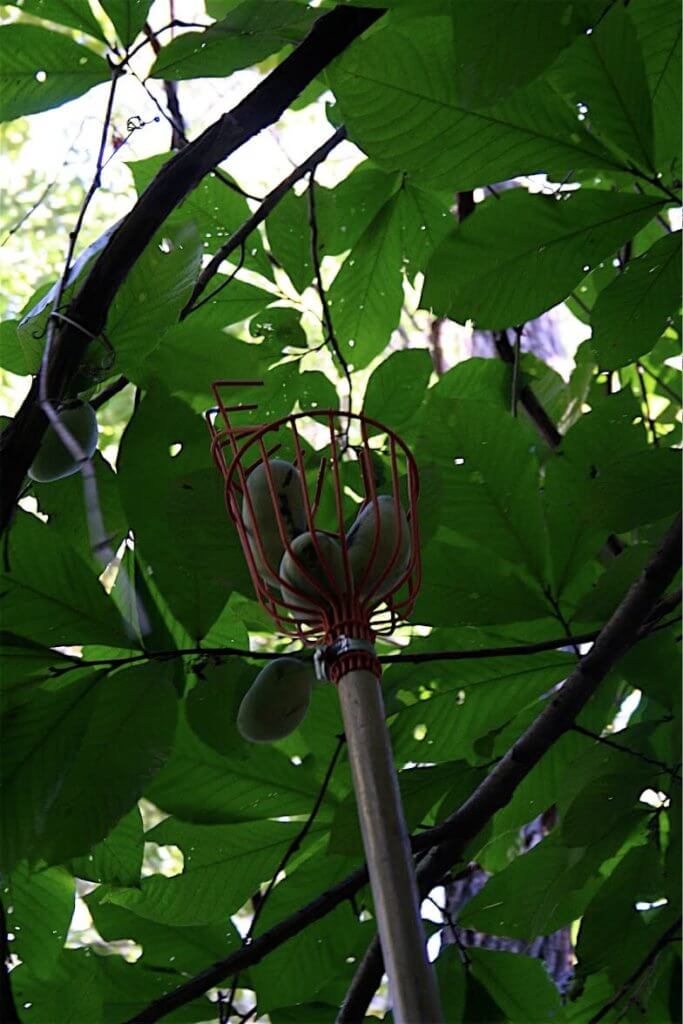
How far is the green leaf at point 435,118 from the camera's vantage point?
0.74 meters

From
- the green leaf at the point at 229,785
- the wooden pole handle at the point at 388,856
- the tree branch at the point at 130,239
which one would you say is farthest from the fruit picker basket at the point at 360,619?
the green leaf at the point at 229,785

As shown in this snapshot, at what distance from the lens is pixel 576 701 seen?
28.9 inches

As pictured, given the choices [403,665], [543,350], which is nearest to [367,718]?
[403,665]

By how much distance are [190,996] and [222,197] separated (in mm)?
708

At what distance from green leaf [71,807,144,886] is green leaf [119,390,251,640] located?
186mm

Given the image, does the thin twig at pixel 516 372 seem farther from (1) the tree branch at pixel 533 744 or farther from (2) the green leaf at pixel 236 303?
(1) the tree branch at pixel 533 744

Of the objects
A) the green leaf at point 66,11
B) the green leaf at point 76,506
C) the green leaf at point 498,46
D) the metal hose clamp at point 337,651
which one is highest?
the green leaf at point 66,11

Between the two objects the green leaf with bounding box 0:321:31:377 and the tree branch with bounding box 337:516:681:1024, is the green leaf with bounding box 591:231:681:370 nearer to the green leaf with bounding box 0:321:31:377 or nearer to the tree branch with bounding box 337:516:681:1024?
the tree branch with bounding box 337:516:681:1024

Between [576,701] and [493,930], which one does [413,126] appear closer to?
[576,701]

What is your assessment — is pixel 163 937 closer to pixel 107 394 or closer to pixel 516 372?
pixel 107 394

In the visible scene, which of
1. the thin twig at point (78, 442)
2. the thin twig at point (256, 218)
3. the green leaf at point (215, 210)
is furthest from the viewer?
the green leaf at point (215, 210)

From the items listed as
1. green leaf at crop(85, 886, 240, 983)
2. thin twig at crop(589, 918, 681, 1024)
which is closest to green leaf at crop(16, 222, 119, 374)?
green leaf at crop(85, 886, 240, 983)

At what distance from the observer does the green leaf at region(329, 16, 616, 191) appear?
744 millimetres

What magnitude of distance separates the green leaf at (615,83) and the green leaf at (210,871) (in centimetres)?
57
